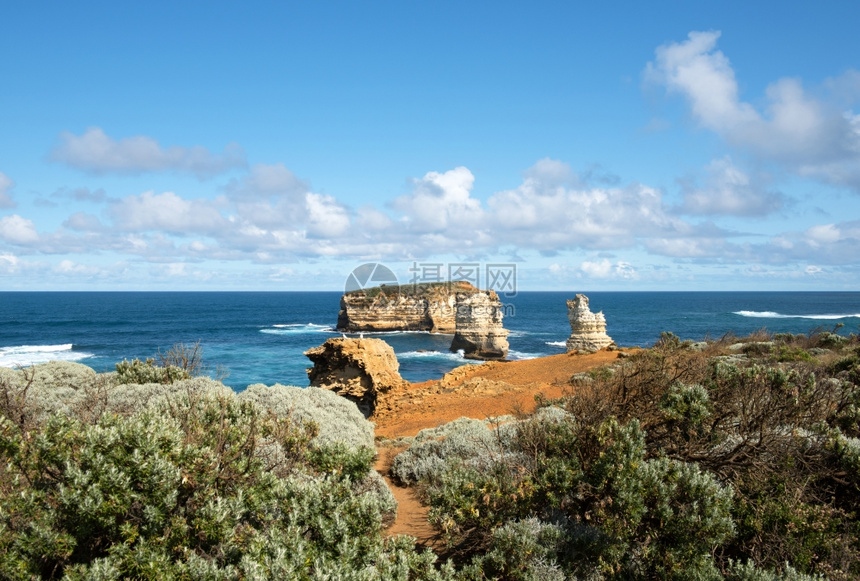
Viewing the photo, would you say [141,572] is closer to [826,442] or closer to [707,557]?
[707,557]

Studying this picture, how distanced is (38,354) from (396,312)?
37.0 metres

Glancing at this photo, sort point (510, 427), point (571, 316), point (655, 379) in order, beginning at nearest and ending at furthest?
point (655, 379) → point (510, 427) → point (571, 316)

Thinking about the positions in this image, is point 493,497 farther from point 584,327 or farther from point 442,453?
point 584,327

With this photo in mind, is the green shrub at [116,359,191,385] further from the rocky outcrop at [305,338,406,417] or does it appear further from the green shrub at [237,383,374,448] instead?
the rocky outcrop at [305,338,406,417]

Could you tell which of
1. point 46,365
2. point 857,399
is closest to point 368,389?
point 46,365

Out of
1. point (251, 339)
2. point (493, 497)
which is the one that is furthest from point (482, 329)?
point (493, 497)

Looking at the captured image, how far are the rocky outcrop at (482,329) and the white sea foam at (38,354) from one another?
110 ft

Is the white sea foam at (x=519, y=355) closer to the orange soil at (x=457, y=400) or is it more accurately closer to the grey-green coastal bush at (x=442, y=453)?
the orange soil at (x=457, y=400)

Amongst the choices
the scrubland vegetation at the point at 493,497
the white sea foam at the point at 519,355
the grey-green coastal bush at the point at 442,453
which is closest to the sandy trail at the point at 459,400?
the grey-green coastal bush at the point at 442,453

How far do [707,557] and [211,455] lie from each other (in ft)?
14.8

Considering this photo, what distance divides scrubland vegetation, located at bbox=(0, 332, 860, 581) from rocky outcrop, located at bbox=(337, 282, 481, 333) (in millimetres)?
57270

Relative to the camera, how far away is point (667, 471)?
486 centimetres

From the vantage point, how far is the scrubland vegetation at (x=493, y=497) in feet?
12.5

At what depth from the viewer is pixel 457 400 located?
61.8ft
